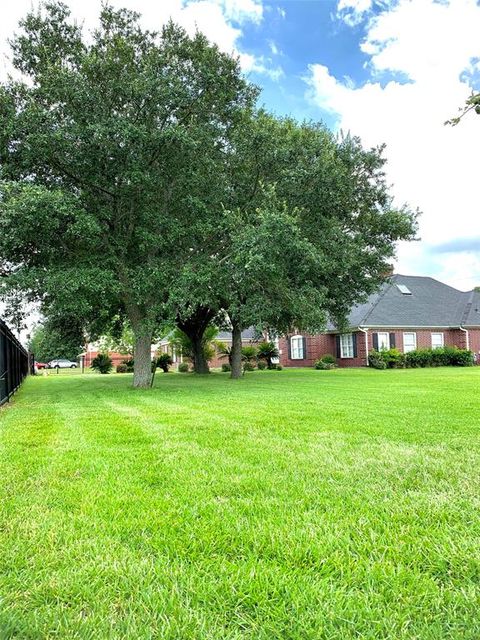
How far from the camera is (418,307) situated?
30125 mm

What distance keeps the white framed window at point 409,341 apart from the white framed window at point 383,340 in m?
1.25

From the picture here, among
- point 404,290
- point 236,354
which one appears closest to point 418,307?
point 404,290

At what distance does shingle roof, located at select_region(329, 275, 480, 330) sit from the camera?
28641mm

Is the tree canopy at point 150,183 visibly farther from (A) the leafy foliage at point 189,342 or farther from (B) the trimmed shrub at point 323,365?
(B) the trimmed shrub at point 323,365

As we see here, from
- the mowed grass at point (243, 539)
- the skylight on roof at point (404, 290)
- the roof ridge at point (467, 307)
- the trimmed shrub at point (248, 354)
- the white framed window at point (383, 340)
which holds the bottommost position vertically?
the mowed grass at point (243, 539)

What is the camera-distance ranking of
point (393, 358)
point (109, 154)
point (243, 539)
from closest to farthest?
point (243, 539)
point (109, 154)
point (393, 358)

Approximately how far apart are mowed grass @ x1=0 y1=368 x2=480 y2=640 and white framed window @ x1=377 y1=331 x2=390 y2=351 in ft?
76.1

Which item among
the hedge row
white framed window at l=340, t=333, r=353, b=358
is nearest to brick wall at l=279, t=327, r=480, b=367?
white framed window at l=340, t=333, r=353, b=358

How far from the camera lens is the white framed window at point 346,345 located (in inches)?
1141

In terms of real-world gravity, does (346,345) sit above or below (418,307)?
below

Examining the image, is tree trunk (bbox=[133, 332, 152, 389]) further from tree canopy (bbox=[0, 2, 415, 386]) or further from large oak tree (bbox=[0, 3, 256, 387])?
large oak tree (bbox=[0, 3, 256, 387])

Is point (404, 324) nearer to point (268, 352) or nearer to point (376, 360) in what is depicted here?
point (376, 360)

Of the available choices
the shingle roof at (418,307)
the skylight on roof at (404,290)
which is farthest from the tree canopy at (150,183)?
the skylight on roof at (404,290)

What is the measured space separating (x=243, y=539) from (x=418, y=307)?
98.0ft
